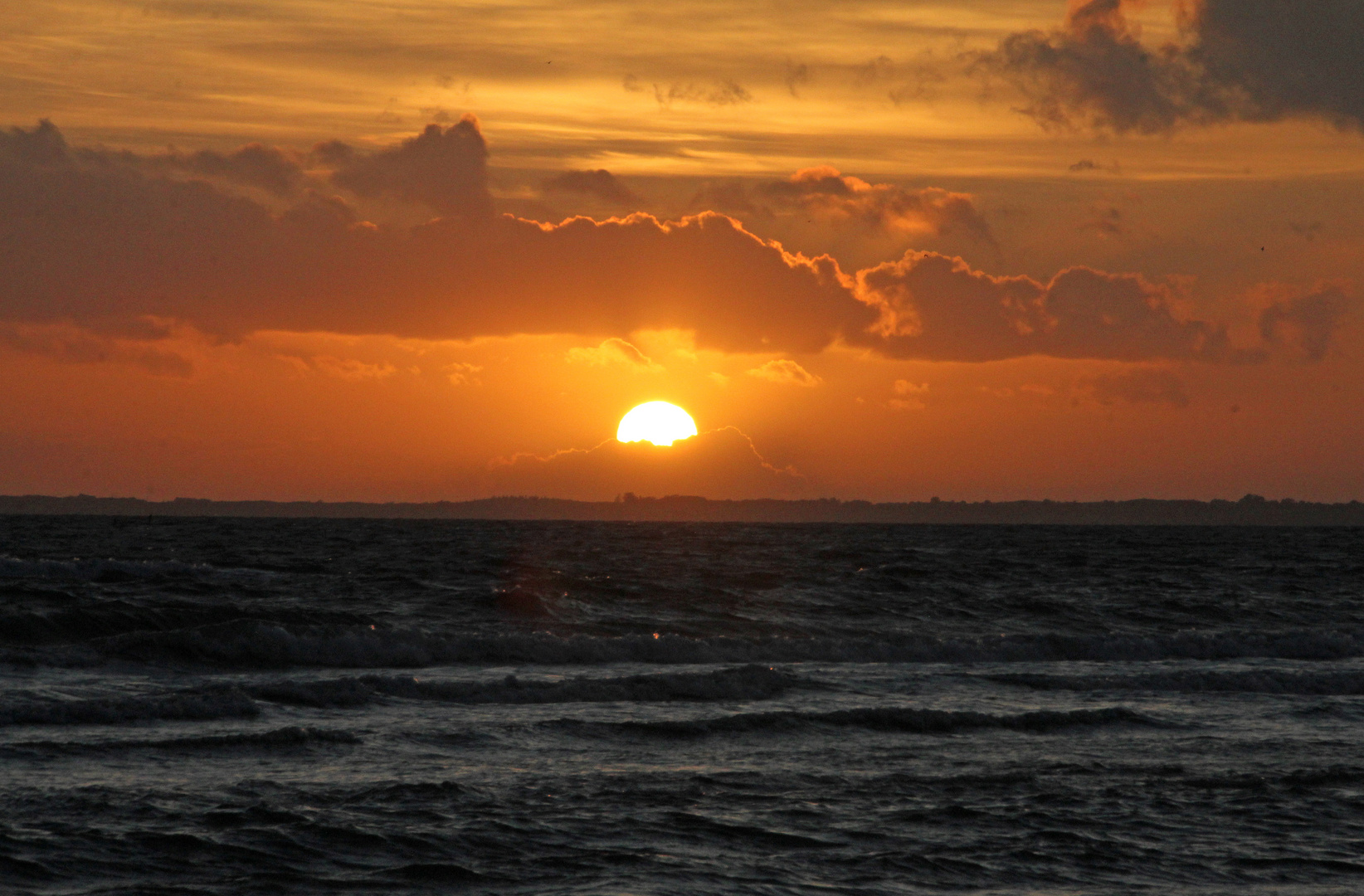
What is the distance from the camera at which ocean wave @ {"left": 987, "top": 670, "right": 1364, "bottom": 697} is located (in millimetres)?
26781

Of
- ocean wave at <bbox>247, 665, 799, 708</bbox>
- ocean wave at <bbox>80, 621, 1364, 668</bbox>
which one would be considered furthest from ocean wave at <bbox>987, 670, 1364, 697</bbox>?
ocean wave at <bbox>247, 665, 799, 708</bbox>

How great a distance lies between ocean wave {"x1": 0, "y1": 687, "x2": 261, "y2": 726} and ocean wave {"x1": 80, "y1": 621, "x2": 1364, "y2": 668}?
6428 millimetres

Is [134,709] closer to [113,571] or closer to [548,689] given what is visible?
[548,689]

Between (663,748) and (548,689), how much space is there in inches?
227

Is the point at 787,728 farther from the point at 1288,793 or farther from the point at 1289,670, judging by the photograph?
the point at 1289,670

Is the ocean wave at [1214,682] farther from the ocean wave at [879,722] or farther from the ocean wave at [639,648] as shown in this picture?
the ocean wave at [879,722]

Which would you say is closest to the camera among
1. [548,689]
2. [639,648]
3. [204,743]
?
[204,743]

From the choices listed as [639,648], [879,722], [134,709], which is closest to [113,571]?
[639,648]

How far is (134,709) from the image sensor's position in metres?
19.8

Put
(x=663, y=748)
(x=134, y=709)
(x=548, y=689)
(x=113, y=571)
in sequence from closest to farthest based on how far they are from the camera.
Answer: (x=663, y=748)
(x=134, y=709)
(x=548, y=689)
(x=113, y=571)

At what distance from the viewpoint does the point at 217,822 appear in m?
13.5

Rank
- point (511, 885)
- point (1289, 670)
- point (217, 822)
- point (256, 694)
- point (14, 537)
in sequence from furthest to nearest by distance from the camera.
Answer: point (14, 537) < point (1289, 670) < point (256, 694) < point (217, 822) < point (511, 885)

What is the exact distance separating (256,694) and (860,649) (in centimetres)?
1545

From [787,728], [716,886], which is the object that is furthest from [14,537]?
[716,886]
